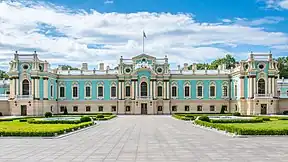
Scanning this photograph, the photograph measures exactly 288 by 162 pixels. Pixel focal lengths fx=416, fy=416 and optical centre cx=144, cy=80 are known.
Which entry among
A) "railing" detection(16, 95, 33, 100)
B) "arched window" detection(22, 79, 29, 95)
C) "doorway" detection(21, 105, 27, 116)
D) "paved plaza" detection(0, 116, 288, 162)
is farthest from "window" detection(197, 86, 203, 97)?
"paved plaza" detection(0, 116, 288, 162)

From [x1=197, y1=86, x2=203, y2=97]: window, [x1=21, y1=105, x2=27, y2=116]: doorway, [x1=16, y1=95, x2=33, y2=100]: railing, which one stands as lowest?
[x1=21, y1=105, x2=27, y2=116]: doorway

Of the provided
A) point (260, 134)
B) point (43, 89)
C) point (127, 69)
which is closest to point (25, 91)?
point (43, 89)

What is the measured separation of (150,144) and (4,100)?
1947 inches

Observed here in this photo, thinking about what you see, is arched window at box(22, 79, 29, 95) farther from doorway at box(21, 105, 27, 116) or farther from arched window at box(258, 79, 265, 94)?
arched window at box(258, 79, 265, 94)

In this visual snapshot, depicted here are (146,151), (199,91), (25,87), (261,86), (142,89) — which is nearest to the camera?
(146,151)

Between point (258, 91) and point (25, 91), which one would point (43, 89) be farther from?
point (258, 91)

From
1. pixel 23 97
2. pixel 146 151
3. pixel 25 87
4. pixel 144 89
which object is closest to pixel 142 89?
pixel 144 89

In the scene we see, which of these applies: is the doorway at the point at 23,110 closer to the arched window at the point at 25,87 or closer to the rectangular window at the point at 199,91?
the arched window at the point at 25,87

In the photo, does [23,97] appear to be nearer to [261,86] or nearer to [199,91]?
[199,91]

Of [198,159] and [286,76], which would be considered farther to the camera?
[286,76]

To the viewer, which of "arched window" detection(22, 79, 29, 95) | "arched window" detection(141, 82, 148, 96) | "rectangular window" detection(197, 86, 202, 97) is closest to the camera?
"arched window" detection(22, 79, 29, 95)

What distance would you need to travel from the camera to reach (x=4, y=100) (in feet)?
212

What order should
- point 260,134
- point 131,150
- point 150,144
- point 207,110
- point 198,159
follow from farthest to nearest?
point 207,110, point 260,134, point 150,144, point 131,150, point 198,159

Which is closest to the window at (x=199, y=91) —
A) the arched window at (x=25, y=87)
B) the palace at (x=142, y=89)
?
the palace at (x=142, y=89)
